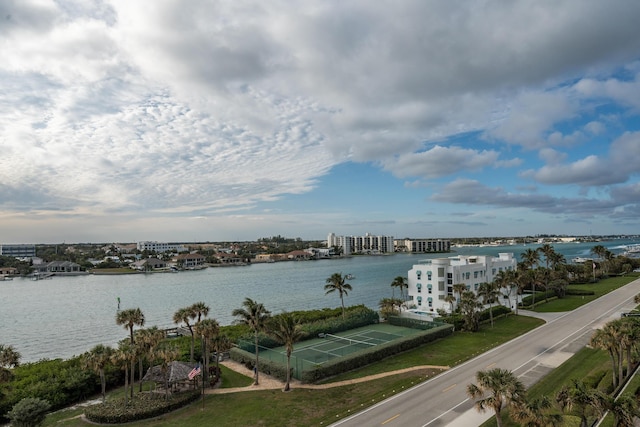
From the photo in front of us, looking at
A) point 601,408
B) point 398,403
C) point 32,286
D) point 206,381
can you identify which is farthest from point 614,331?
point 32,286

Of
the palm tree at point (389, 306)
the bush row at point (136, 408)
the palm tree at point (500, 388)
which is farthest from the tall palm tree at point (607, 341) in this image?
the palm tree at point (389, 306)

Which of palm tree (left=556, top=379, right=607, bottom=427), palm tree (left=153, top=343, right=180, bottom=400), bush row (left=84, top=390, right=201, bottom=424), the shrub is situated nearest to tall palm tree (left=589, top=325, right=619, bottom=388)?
palm tree (left=556, top=379, right=607, bottom=427)

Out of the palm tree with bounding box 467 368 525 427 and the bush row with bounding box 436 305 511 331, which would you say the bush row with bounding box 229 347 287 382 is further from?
the bush row with bounding box 436 305 511 331

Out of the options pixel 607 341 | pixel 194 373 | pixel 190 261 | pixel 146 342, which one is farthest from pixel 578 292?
pixel 190 261

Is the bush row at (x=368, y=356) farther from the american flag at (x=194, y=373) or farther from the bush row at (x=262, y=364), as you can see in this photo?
the american flag at (x=194, y=373)

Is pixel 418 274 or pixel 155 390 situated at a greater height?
pixel 418 274

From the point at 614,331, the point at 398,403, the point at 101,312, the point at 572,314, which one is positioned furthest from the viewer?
the point at 101,312

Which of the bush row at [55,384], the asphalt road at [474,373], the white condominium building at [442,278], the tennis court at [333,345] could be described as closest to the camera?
the asphalt road at [474,373]

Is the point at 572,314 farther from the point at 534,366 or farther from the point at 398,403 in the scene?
the point at 398,403
